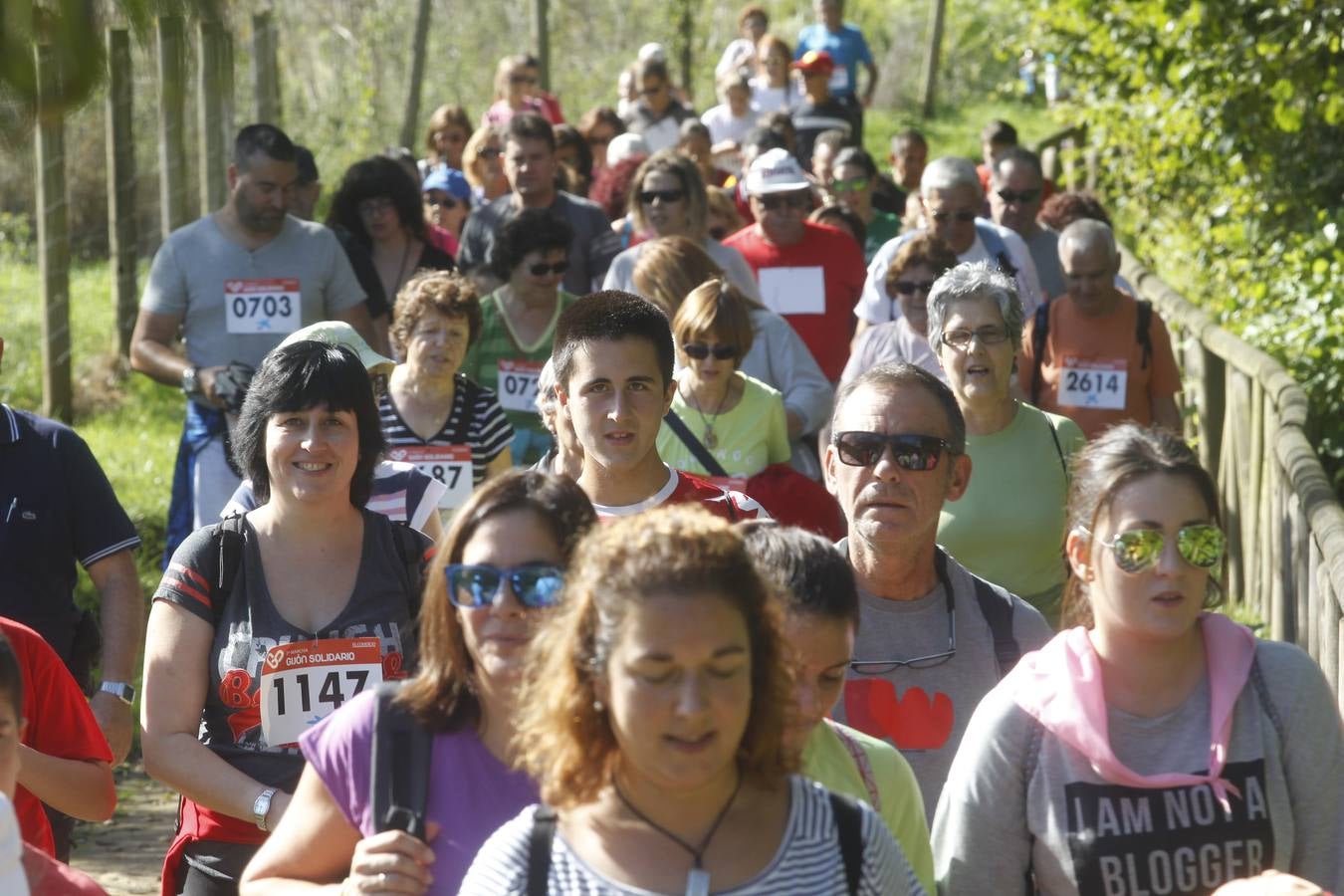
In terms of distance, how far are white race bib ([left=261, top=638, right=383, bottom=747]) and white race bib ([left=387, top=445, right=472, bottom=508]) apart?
2.27m

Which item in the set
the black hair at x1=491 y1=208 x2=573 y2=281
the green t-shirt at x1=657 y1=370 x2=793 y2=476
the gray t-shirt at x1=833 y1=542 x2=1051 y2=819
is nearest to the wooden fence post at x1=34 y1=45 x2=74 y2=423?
the black hair at x1=491 y1=208 x2=573 y2=281

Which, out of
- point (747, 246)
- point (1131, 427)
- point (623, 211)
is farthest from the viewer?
point (623, 211)

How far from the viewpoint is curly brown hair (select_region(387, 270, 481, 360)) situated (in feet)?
22.4

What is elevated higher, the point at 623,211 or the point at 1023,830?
the point at 623,211

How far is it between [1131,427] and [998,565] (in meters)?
1.65

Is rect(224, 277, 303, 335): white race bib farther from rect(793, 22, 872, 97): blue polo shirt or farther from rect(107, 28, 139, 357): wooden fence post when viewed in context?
rect(793, 22, 872, 97): blue polo shirt

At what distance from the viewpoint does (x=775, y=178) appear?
902cm

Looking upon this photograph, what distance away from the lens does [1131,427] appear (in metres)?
3.72

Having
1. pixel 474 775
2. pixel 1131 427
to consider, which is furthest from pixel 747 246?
pixel 474 775

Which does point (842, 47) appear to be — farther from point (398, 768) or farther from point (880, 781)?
point (398, 768)

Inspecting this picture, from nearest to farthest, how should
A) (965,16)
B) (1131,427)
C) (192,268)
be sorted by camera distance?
(1131,427)
(192,268)
(965,16)

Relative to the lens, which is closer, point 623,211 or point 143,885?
point 143,885

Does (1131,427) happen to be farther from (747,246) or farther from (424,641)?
(747,246)

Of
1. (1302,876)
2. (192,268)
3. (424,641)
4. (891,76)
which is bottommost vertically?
(1302,876)
